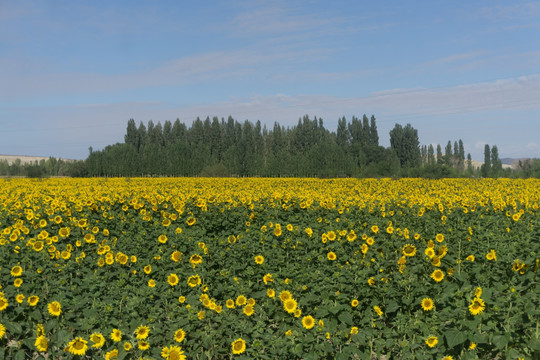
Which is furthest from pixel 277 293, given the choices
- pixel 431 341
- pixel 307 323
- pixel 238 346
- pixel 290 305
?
pixel 431 341

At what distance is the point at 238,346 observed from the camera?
13.9 ft

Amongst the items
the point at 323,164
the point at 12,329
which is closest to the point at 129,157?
the point at 323,164

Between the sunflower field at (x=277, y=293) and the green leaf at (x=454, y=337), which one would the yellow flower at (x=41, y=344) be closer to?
the sunflower field at (x=277, y=293)

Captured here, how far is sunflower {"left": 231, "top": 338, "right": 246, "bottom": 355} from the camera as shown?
419cm

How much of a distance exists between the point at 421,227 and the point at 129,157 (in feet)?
254

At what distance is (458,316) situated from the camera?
14.4 feet

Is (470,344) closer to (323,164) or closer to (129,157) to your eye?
(323,164)

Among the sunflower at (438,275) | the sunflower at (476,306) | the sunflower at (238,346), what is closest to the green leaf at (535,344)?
the sunflower at (476,306)

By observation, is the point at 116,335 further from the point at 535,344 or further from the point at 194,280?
the point at 535,344

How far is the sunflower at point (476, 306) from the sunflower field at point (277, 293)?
2cm

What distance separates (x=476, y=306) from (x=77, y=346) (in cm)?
371

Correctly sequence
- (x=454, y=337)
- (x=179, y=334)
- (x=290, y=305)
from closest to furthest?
1. (x=454, y=337)
2. (x=179, y=334)
3. (x=290, y=305)

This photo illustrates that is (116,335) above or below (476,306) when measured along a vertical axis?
below

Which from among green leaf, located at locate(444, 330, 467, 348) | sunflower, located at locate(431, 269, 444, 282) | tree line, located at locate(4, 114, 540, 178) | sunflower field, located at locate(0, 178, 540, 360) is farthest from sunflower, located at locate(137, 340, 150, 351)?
tree line, located at locate(4, 114, 540, 178)
